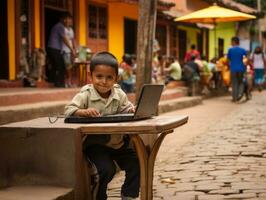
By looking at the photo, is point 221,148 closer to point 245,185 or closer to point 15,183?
point 245,185

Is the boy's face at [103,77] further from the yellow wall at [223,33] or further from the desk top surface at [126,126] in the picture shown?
the yellow wall at [223,33]

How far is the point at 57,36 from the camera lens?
41.0 ft

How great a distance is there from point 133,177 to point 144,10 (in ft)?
13.7

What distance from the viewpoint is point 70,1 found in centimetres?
1443

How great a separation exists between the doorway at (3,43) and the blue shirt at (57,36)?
99cm

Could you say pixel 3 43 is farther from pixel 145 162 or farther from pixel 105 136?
pixel 145 162

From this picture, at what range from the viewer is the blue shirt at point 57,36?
1242 centimetres

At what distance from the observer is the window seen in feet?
51.8

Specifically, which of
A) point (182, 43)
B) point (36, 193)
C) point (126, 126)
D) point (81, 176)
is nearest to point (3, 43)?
point (81, 176)

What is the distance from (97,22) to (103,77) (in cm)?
1206

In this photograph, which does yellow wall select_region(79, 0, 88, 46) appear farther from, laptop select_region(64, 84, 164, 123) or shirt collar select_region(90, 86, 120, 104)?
laptop select_region(64, 84, 164, 123)

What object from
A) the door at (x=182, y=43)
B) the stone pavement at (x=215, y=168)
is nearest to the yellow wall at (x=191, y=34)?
the door at (x=182, y=43)

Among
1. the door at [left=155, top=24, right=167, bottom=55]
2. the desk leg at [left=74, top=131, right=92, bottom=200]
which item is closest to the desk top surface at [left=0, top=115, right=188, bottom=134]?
the desk leg at [left=74, top=131, right=92, bottom=200]

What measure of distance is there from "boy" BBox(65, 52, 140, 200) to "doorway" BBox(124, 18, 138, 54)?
14.4 metres
